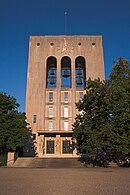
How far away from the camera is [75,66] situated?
1907 inches

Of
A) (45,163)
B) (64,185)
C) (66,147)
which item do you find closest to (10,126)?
(45,163)

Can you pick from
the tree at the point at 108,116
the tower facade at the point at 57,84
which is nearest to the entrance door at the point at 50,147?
the tower facade at the point at 57,84

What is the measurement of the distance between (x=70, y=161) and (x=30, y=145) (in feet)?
40.6

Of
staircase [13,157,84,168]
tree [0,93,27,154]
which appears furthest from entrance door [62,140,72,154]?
tree [0,93,27,154]

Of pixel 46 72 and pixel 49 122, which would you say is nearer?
pixel 49 122

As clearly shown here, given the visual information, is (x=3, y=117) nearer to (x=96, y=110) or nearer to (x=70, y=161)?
(x=70, y=161)

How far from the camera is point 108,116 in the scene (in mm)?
23078

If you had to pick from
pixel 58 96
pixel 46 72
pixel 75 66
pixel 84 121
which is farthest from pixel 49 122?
pixel 84 121

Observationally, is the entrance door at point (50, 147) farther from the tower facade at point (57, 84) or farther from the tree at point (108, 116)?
the tree at point (108, 116)

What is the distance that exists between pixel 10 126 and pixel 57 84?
57.7 feet

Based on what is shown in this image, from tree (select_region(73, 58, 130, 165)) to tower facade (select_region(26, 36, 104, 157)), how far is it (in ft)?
52.3

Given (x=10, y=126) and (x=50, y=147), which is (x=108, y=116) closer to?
(x=10, y=126)

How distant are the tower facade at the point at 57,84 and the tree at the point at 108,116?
1595 cm

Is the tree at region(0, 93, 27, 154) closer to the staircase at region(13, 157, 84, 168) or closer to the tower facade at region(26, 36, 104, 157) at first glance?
the staircase at region(13, 157, 84, 168)
